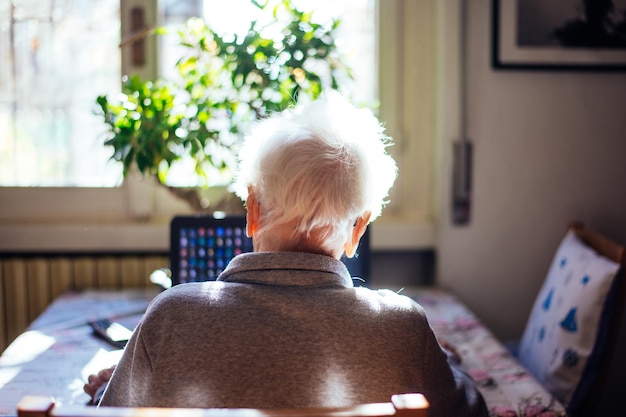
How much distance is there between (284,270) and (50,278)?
4.77ft

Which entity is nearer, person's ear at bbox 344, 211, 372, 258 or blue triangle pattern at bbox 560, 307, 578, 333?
person's ear at bbox 344, 211, 372, 258

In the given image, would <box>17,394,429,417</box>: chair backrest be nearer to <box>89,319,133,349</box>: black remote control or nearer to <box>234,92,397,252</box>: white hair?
<box>234,92,397,252</box>: white hair

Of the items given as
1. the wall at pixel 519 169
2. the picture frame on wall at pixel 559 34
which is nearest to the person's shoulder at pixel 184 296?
the wall at pixel 519 169

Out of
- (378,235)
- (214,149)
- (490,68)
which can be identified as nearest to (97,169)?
(214,149)

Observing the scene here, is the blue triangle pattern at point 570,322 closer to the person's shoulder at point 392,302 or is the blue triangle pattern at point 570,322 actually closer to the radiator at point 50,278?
the person's shoulder at point 392,302

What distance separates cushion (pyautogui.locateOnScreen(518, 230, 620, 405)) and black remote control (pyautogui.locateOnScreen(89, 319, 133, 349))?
1.01 m

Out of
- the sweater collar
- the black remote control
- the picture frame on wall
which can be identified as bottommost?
the black remote control

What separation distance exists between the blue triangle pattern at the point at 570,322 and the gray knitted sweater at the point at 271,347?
2.36 ft

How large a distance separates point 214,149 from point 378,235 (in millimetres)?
658

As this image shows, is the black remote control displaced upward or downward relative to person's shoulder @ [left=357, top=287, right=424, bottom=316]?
downward

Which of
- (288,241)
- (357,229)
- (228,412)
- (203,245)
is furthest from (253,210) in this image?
(203,245)

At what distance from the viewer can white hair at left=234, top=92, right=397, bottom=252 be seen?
972 mm

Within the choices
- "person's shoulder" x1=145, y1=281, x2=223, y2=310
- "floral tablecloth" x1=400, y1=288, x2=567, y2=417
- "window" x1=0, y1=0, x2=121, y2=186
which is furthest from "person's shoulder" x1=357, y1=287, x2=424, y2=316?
"window" x1=0, y1=0, x2=121, y2=186

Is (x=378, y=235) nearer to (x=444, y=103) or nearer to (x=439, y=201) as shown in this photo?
(x=439, y=201)
